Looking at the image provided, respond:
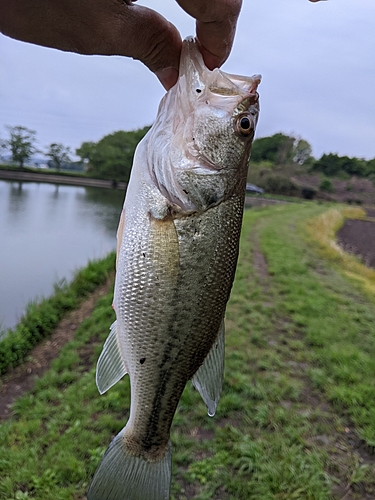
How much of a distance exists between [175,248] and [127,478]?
103cm

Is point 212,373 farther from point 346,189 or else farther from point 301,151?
point 301,151

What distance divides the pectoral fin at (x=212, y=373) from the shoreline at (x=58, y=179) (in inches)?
1307

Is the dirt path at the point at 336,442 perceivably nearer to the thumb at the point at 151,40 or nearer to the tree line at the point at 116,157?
the thumb at the point at 151,40

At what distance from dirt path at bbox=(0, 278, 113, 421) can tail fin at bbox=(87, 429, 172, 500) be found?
3.25 meters

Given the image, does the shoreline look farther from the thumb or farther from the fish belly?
the fish belly

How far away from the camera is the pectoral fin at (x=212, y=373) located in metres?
1.74

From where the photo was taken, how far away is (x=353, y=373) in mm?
4730

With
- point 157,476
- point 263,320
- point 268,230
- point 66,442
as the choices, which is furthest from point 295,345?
point 268,230

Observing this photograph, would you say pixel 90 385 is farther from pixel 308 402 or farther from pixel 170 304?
pixel 170 304

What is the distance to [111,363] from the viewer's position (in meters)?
1.74

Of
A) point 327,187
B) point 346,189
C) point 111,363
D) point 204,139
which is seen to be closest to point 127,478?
point 111,363

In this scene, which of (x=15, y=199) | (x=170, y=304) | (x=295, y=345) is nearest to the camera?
(x=170, y=304)

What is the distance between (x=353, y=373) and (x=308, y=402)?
A: 32.5 inches

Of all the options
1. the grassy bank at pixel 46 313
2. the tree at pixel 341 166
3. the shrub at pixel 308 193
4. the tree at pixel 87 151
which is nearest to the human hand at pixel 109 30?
the grassy bank at pixel 46 313
